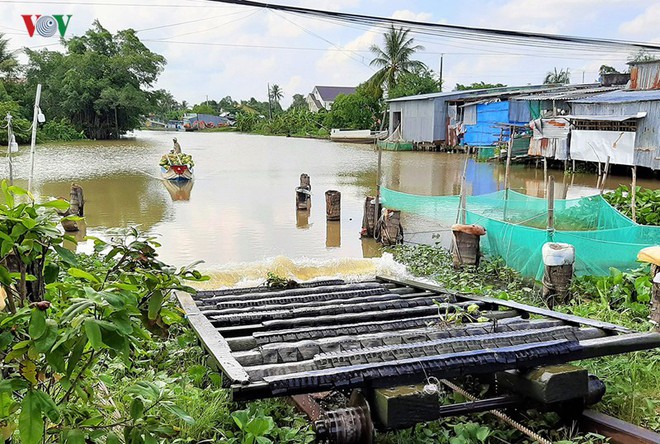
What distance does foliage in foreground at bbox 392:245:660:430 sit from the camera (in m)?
3.66

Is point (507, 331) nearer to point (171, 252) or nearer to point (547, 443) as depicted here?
point (547, 443)

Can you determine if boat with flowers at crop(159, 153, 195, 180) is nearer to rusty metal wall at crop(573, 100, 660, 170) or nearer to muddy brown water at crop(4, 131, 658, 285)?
muddy brown water at crop(4, 131, 658, 285)

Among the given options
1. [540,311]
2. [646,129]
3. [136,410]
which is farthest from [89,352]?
[646,129]

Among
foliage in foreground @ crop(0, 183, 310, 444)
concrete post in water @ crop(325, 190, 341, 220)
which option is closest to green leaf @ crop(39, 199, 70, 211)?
foliage in foreground @ crop(0, 183, 310, 444)

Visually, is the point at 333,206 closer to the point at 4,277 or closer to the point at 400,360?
the point at 400,360

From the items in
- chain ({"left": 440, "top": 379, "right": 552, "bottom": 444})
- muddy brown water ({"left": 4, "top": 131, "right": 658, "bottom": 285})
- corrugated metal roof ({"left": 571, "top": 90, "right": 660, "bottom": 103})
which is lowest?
muddy brown water ({"left": 4, "top": 131, "right": 658, "bottom": 285})

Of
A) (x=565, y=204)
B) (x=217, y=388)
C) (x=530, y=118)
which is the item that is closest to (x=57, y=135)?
(x=530, y=118)

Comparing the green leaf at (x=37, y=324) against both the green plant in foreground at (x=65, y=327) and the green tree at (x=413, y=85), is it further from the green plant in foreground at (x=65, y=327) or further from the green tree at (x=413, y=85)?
the green tree at (x=413, y=85)

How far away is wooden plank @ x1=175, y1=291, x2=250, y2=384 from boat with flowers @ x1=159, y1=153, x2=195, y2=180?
1760cm

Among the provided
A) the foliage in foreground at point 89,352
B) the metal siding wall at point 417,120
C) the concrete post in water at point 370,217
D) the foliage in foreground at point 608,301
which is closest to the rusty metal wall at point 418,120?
the metal siding wall at point 417,120

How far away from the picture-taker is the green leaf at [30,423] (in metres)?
1.82

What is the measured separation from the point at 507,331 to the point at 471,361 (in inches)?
30.4

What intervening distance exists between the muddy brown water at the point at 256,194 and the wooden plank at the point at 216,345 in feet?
2.91

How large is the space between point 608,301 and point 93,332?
5.89 metres
